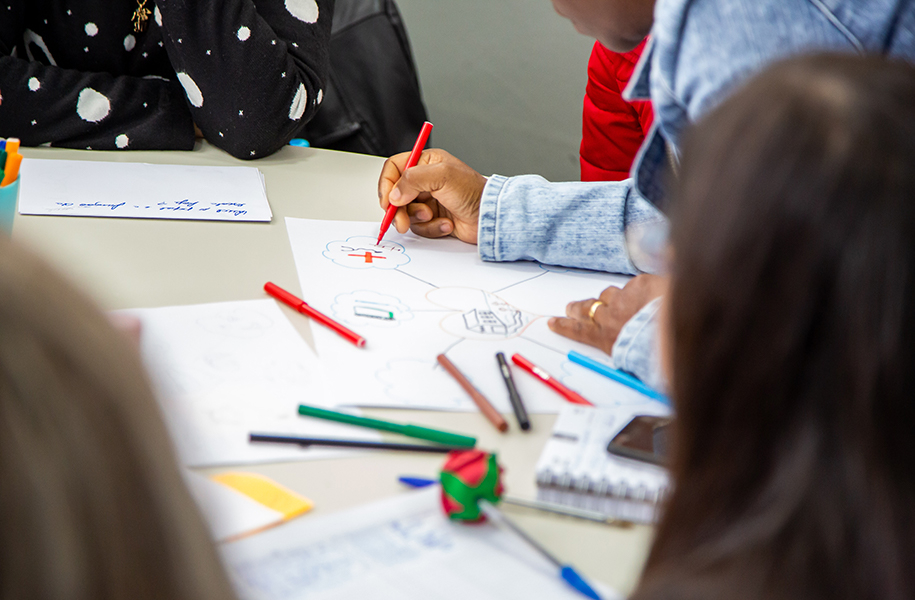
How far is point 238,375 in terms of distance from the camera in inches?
20.8

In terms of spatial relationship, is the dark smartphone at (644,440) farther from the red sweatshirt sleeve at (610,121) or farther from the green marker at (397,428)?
the red sweatshirt sleeve at (610,121)

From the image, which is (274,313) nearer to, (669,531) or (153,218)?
(153,218)

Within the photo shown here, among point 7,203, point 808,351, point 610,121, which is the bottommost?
point 610,121

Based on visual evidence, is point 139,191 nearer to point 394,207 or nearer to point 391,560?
point 394,207

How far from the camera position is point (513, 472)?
0.46 m

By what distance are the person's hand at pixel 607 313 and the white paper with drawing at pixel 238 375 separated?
0.23m

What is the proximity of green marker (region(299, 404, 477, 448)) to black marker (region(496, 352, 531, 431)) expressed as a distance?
0.04 meters

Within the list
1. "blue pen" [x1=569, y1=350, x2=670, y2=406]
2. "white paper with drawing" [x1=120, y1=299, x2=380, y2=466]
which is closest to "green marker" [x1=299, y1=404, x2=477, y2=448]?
"white paper with drawing" [x1=120, y1=299, x2=380, y2=466]

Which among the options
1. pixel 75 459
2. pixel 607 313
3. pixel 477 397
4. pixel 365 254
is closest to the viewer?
pixel 75 459

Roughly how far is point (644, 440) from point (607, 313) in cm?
20

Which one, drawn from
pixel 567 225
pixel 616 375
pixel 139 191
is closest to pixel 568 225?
pixel 567 225

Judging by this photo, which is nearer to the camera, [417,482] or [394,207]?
[417,482]

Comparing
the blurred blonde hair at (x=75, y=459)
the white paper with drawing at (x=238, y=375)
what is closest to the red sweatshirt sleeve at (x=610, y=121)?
the white paper with drawing at (x=238, y=375)

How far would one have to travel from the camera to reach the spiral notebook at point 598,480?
0.43 meters
